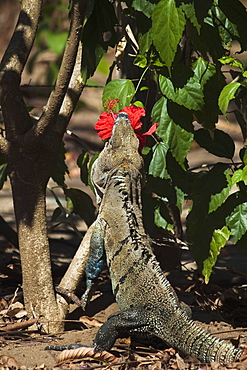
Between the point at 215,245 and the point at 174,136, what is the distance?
80cm

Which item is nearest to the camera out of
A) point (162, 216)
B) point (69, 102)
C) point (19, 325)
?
point (19, 325)

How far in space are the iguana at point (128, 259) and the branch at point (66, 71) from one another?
42 cm

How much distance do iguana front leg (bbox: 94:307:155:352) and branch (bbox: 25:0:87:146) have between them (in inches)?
50.7

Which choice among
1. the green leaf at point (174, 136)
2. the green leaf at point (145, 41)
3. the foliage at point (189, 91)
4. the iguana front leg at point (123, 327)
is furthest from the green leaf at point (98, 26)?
the iguana front leg at point (123, 327)

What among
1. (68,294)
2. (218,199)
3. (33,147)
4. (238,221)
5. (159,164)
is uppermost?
(33,147)

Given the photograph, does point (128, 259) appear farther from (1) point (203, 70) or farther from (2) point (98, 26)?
(2) point (98, 26)

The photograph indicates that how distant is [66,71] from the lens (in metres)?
3.72

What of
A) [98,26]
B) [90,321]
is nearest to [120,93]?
[98,26]

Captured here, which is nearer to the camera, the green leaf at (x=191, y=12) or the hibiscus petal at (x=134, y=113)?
the green leaf at (x=191, y=12)

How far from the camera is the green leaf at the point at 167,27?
338cm

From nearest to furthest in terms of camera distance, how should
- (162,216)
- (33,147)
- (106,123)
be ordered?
1. (106,123)
2. (33,147)
3. (162,216)

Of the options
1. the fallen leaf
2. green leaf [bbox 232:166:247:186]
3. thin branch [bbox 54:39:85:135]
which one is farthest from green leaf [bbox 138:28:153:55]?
the fallen leaf

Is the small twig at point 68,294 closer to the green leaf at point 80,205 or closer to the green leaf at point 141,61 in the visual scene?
the green leaf at point 80,205

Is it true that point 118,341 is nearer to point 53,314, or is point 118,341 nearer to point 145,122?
point 53,314
